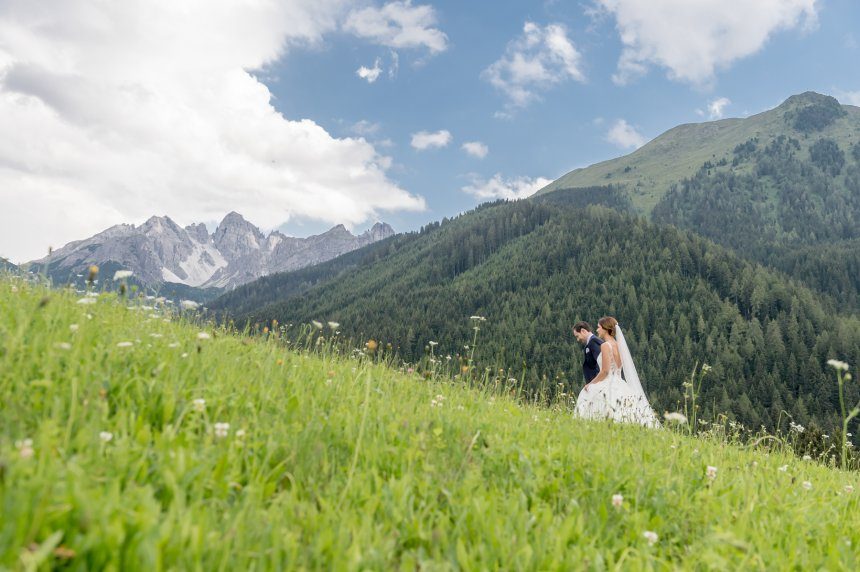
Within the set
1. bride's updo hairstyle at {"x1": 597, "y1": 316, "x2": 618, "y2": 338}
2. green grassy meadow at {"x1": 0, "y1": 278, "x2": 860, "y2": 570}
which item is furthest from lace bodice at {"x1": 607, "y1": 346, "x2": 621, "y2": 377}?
green grassy meadow at {"x1": 0, "y1": 278, "x2": 860, "y2": 570}

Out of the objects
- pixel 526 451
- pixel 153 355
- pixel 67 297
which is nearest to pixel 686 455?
pixel 526 451

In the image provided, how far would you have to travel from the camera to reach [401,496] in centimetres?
312

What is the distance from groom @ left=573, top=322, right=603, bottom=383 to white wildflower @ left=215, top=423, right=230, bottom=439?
37.8 ft

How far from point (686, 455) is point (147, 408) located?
17.8ft

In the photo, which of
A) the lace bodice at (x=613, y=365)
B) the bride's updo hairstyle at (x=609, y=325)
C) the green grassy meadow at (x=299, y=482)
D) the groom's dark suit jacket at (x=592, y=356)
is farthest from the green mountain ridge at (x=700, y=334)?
the green grassy meadow at (x=299, y=482)

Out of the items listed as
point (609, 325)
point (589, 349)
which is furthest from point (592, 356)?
point (609, 325)

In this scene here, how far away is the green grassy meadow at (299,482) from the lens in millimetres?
2061

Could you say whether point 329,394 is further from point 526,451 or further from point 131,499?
point 131,499

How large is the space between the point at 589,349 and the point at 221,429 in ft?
38.9

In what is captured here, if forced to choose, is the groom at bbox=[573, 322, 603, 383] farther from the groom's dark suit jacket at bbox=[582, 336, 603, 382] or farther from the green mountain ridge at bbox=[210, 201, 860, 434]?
the green mountain ridge at bbox=[210, 201, 860, 434]

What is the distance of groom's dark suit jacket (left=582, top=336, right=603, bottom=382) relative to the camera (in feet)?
43.1

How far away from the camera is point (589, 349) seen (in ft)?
43.8

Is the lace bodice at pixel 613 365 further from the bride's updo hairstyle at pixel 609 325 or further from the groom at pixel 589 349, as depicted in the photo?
the bride's updo hairstyle at pixel 609 325

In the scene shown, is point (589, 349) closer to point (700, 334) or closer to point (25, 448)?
point (25, 448)
